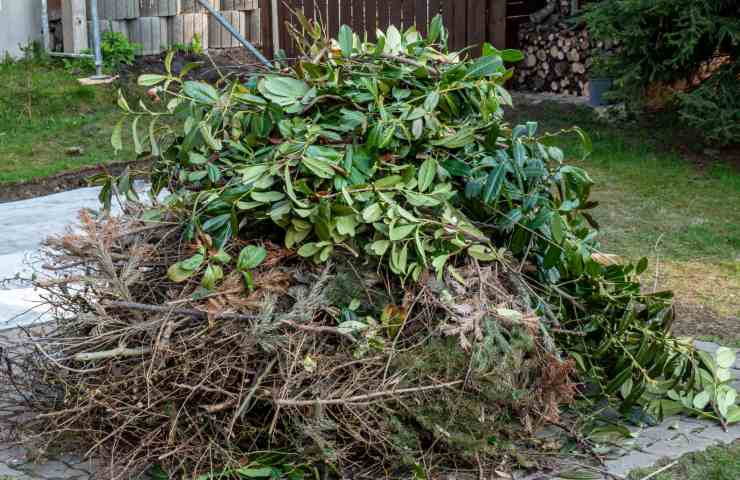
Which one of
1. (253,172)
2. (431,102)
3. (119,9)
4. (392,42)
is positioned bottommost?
(253,172)

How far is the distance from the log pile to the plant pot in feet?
2.69

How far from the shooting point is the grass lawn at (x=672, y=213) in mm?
5566

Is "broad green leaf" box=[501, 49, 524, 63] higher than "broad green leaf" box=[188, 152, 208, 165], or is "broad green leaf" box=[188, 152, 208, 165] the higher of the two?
"broad green leaf" box=[501, 49, 524, 63]

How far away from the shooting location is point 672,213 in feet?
25.0

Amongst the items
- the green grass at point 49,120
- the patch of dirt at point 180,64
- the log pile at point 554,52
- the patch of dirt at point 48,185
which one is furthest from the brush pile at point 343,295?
the patch of dirt at point 180,64

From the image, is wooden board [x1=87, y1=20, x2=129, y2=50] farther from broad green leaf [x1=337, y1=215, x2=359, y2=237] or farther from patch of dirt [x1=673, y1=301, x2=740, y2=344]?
broad green leaf [x1=337, y1=215, x2=359, y2=237]

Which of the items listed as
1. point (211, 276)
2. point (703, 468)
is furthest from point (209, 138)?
point (703, 468)

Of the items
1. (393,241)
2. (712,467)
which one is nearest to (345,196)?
(393,241)

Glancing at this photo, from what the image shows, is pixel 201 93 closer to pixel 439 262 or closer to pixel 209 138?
pixel 209 138

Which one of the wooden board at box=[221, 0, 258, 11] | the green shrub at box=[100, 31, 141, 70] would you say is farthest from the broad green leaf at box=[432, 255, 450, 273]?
the wooden board at box=[221, 0, 258, 11]

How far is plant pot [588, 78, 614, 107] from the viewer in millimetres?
10828

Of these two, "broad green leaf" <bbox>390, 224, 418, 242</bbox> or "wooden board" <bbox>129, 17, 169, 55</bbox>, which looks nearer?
"broad green leaf" <bbox>390, 224, 418, 242</bbox>

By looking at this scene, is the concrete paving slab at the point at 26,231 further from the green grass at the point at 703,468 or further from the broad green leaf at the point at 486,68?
the green grass at the point at 703,468

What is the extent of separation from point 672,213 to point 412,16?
6.45m
